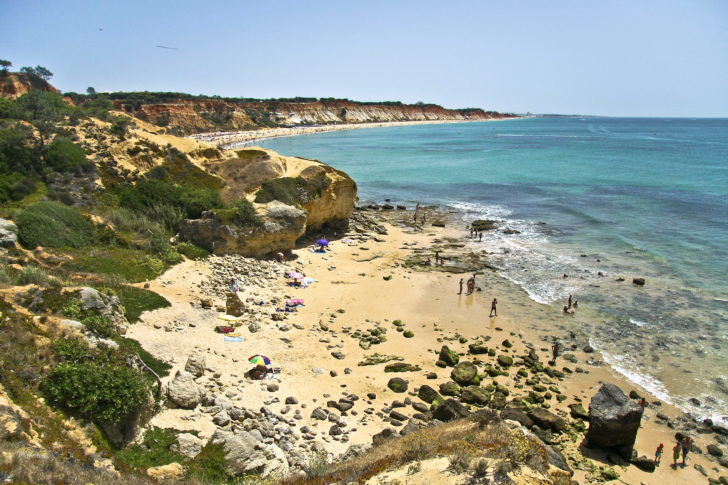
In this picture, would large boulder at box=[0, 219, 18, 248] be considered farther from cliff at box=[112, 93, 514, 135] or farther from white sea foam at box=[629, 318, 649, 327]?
cliff at box=[112, 93, 514, 135]

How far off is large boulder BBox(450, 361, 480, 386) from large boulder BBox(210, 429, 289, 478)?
832 centimetres

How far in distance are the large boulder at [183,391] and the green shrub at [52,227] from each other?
1133 cm

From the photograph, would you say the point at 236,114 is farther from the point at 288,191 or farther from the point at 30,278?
the point at 30,278

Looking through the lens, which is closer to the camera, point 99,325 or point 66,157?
point 99,325

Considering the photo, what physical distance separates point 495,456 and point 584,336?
15.4 meters

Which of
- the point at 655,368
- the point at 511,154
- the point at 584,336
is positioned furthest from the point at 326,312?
the point at 511,154

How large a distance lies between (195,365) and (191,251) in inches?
462

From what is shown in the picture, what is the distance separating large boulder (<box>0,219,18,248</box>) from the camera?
59.0 feet

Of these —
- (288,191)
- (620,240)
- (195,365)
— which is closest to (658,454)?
(195,365)

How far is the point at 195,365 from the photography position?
47.2ft

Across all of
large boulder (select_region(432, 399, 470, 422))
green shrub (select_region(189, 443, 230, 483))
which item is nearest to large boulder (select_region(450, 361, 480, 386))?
large boulder (select_region(432, 399, 470, 422))

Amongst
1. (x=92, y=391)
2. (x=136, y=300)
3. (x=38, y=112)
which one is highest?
(x=38, y=112)

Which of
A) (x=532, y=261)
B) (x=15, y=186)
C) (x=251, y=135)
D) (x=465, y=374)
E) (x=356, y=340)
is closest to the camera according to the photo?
(x=465, y=374)

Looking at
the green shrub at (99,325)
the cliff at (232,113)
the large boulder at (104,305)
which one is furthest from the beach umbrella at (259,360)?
the cliff at (232,113)
